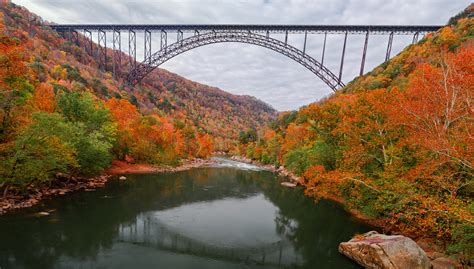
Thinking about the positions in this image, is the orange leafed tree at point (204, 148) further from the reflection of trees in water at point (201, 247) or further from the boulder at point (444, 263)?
the boulder at point (444, 263)

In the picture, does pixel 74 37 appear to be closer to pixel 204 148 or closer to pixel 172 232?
pixel 204 148

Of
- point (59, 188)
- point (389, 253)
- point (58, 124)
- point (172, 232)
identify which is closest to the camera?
point (389, 253)

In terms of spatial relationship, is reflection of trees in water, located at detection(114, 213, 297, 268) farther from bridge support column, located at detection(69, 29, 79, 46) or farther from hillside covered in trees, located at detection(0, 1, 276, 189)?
bridge support column, located at detection(69, 29, 79, 46)

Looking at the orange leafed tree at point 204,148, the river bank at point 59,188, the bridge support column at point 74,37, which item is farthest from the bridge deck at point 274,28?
the river bank at point 59,188

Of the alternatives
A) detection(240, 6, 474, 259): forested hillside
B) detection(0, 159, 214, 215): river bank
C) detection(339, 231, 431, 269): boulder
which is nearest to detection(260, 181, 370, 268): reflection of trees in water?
detection(339, 231, 431, 269): boulder

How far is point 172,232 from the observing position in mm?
11570

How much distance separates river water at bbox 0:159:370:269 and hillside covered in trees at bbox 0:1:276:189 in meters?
2.54

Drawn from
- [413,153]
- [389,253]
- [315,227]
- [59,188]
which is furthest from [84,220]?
[413,153]

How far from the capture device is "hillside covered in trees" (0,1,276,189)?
37.3 ft

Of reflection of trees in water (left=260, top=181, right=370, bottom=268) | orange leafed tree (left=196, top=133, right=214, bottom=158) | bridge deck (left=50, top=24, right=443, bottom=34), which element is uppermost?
bridge deck (left=50, top=24, right=443, bottom=34)

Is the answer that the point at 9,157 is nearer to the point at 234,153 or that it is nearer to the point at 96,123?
the point at 96,123

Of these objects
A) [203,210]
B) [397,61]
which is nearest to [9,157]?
[203,210]

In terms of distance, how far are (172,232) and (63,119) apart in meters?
11.2

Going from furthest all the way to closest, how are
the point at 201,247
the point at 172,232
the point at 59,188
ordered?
1. the point at 59,188
2. the point at 172,232
3. the point at 201,247
